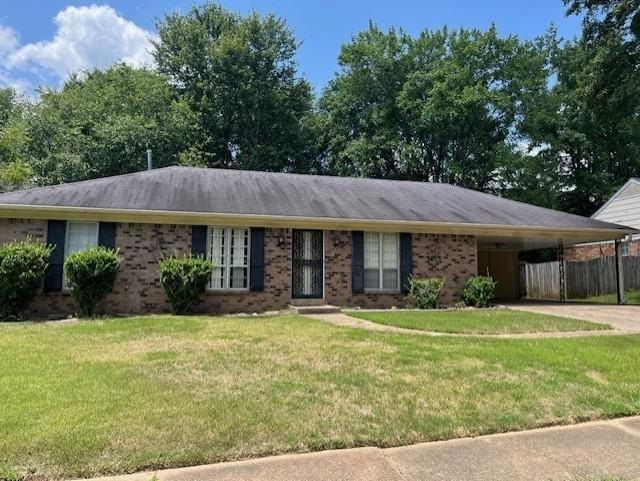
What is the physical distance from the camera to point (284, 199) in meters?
14.4

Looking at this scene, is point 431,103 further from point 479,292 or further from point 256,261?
point 256,261

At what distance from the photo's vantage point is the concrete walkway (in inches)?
127

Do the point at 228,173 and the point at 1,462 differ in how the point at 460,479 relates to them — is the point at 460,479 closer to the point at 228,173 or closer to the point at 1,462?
the point at 1,462

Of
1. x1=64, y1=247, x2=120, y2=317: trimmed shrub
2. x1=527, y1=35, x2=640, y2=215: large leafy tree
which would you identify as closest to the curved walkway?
x1=64, y1=247, x2=120, y2=317: trimmed shrub

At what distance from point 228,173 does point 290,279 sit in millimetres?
5187

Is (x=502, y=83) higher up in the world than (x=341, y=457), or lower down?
higher up

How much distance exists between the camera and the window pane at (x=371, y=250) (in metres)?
13.8

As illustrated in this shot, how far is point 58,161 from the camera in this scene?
2545cm

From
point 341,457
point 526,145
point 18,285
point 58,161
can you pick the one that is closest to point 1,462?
point 341,457

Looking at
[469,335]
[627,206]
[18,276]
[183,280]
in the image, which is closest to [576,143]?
[627,206]

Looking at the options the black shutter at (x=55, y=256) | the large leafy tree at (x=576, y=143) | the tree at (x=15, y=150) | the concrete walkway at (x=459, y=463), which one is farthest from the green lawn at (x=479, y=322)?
the tree at (x=15, y=150)

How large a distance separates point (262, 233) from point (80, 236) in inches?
177

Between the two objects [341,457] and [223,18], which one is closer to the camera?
[341,457]

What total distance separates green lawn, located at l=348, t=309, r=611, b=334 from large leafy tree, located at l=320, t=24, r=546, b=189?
735 inches
